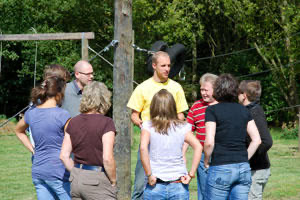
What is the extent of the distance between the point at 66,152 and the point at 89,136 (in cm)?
28

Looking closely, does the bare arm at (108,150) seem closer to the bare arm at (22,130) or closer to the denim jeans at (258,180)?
the bare arm at (22,130)

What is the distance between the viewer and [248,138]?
4.78 meters

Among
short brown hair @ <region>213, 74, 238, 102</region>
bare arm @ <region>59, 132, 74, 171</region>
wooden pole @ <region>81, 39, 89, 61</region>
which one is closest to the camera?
bare arm @ <region>59, 132, 74, 171</region>

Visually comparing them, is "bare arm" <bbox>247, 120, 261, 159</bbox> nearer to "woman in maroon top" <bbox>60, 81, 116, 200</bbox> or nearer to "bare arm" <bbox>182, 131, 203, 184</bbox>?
"bare arm" <bbox>182, 131, 203, 184</bbox>

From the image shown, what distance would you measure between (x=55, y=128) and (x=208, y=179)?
5.05ft

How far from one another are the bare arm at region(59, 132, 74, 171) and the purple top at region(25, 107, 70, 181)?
0.66ft

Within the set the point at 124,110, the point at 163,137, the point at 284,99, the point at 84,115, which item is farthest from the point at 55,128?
the point at 284,99

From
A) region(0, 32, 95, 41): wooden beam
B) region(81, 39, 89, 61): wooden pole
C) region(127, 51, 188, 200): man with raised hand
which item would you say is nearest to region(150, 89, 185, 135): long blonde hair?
region(127, 51, 188, 200): man with raised hand

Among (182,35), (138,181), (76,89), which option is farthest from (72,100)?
(182,35)

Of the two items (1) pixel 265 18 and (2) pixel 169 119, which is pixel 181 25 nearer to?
(1) pixel 265 18

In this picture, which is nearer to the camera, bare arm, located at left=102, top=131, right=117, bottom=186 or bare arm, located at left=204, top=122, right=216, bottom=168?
bare arm, located at left=102, top=131, right=117, bottom=186

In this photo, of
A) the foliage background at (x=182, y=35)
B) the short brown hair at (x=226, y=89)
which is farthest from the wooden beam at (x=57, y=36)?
the foliage background at (x=182, y=35)

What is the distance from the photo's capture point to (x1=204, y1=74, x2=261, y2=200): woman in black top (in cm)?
437

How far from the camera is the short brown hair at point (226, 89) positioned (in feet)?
14.7
